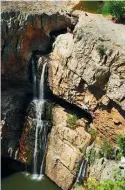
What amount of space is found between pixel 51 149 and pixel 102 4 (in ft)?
43.2

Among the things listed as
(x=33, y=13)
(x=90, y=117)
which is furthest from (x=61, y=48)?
(x=90, y=117)

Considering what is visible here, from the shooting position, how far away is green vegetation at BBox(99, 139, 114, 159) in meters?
26.1

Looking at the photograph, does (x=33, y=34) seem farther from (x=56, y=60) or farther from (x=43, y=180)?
(x=43, y=180)

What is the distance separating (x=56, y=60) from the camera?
29141 mm

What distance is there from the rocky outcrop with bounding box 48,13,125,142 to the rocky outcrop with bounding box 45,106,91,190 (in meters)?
1.19

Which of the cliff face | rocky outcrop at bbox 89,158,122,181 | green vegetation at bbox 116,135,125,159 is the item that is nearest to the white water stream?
the cliff face

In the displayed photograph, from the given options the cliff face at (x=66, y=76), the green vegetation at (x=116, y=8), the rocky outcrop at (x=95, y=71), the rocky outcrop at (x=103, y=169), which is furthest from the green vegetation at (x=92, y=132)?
the green vegetation at (x=116, y=8)

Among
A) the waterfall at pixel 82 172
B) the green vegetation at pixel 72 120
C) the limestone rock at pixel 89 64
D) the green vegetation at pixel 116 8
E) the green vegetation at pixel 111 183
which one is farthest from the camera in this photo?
the green vegetation at pixel 116 8

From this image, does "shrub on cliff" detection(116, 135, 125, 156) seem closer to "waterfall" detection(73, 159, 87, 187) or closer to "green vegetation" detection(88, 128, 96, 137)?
"green vegetation" detection(88, 128, 96, 137)

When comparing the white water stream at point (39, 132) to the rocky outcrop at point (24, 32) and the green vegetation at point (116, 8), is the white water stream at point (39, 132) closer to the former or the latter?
the rocky outcrop at point (24, 32)

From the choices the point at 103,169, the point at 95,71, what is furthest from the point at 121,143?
the point at 95,71

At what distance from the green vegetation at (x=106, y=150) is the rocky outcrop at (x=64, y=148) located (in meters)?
1.25

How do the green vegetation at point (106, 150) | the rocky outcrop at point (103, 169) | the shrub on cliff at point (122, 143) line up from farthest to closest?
1. the green vegetation at point (106, 150)
2. the shrub on cliff at point (122, 143)
3. the rocky outcrop at point (103, 169)

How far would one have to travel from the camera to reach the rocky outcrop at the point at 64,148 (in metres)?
27.6
